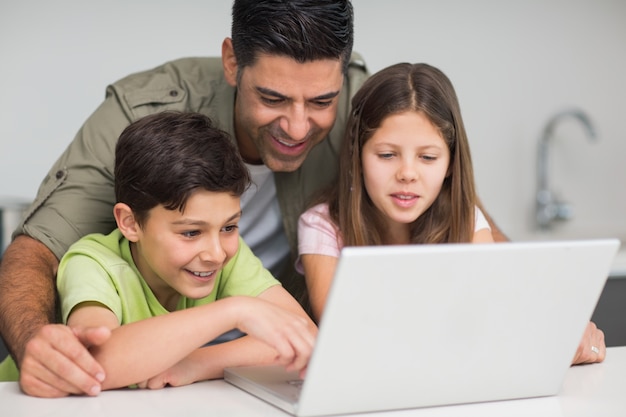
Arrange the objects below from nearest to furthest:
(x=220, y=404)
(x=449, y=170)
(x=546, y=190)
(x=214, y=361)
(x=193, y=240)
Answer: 1. (x=220, y=404)
2. (x=214, y=361)
3. (x=193, y=240)
4. (x=449, y=170)
5. (x=546, y=190)

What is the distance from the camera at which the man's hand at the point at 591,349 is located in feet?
4.33

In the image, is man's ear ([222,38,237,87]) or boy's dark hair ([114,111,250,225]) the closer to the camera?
boy's dark hair ([114,111,250,225])

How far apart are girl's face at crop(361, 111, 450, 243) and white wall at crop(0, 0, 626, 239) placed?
1.53 meters

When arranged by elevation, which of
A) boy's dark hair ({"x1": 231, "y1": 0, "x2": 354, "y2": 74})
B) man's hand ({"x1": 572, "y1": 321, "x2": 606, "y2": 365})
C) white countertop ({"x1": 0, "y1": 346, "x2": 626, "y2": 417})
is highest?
boy's dark hair ({"x1": 231, "y1": 0, "x2": 354, "y2": 74})

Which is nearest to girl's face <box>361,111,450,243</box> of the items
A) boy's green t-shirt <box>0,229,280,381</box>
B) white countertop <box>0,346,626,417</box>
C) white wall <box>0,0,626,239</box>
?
boy's green t-shirt <box>0,229,280,381</box>

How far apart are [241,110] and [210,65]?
28 cm

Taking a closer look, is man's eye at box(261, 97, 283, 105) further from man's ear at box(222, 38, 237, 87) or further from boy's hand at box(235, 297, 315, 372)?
boy's hand at box(235, 297, 315, 372)

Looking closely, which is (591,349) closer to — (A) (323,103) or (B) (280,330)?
(B) (280,330)

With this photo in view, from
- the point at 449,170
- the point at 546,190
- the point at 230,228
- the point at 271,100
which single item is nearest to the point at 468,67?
the point at 546,190

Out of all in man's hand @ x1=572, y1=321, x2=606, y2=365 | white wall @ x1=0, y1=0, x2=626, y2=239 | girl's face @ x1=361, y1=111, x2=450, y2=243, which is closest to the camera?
man's hand @ x1=572, y1=321, x2=606, y2=365

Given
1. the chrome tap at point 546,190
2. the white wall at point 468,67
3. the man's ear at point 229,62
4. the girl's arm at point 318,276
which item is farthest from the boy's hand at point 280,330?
the chrome tap at point 546,190

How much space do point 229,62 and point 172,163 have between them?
54 centimetres

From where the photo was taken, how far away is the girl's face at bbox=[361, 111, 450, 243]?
1.70 meters

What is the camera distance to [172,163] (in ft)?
4.65
